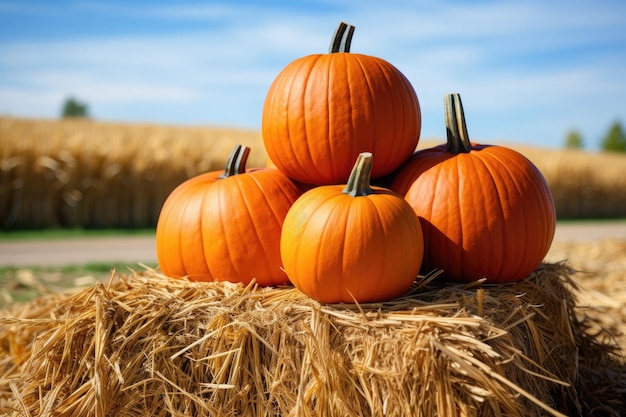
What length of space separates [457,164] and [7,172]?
10.9 meters

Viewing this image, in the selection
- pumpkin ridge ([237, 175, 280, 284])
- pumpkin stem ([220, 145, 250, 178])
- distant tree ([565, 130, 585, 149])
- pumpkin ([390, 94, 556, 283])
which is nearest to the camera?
pumpkin ([390, 94, 556, 283])

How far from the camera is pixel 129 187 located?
12555 mm

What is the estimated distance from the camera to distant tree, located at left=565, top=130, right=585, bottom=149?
60.6 metres

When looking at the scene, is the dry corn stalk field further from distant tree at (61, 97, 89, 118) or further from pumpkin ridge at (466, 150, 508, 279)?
distant tree at (61, 97, 89, 118)

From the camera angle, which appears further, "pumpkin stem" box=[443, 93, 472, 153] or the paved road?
the paved road

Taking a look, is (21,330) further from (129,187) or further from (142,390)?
(129,187)

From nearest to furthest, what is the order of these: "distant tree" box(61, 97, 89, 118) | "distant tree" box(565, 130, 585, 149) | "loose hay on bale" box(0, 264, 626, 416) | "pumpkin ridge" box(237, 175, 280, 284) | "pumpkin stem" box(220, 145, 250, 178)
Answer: "loose hay on bale" box(0, 264, 626, 416), "pumpkin ridge" box(237, 175, 280, 284), "pumpkin stem" box(220, 145, 250, 178), "distant tree" box(565, 130, 585, 149), "distant tree" box(61, 97, 89, 118)

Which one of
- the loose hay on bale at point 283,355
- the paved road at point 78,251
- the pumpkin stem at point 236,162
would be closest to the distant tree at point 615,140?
the paved road at point 78,251

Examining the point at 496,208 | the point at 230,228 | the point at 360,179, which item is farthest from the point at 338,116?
the point at 496,208

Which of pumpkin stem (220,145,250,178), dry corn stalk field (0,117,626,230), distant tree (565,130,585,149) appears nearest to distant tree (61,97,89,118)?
distant tree (565,130,585,149)

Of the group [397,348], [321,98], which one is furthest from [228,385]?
[321,98]

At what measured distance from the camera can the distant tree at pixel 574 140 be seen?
60594 millimetres

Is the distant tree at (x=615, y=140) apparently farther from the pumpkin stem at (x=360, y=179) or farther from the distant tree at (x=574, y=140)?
the pumpkin stem at (x=360, y=179)

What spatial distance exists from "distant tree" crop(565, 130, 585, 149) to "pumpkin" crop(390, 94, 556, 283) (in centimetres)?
6372
